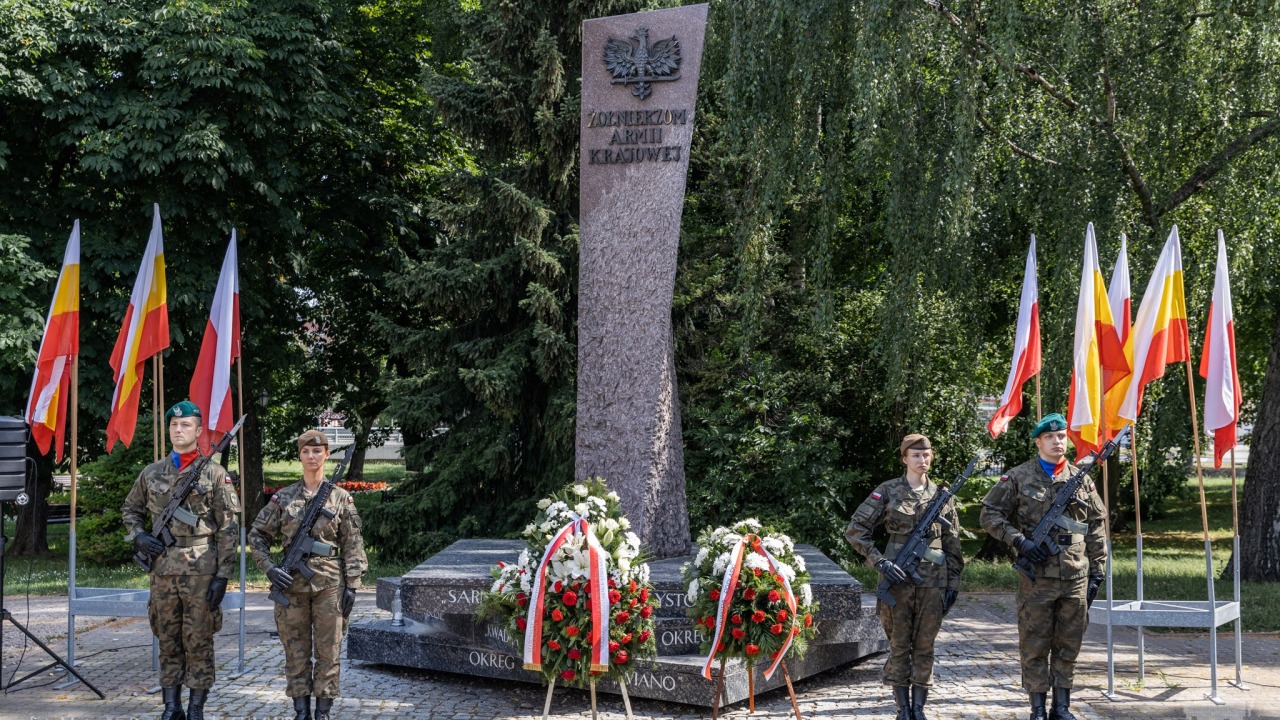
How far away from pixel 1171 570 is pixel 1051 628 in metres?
8.93

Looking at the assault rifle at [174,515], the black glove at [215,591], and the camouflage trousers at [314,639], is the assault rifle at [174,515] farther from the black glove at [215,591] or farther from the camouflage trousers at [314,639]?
the camouflage trousers at [314,639]

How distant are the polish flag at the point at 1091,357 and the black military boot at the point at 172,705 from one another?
626cm

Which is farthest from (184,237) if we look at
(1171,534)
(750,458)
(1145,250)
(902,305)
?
(1171,534)

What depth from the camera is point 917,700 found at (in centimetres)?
713

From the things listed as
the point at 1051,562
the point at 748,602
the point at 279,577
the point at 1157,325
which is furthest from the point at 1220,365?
the point at 279,577

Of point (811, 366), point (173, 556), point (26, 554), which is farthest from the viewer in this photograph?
point (26, 554)

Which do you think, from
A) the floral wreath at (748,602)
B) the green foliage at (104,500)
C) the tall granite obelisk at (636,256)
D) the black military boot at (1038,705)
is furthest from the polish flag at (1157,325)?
the green foliage at (104,500)

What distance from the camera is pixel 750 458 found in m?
14.8

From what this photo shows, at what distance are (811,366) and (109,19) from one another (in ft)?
36.5

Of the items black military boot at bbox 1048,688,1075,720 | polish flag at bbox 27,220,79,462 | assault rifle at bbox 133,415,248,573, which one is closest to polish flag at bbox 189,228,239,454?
polish flag at bbox 27,220,79,462

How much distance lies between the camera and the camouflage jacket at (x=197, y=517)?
7270 millimetres

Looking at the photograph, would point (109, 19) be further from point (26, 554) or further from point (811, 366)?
point (811, 366)

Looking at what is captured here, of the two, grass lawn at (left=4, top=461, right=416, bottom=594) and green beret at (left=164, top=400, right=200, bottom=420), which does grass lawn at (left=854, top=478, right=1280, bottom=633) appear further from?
green beret at (left=164, top=400, right=200, bottom=420)

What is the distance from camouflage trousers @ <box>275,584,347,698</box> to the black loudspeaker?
2903 mm
